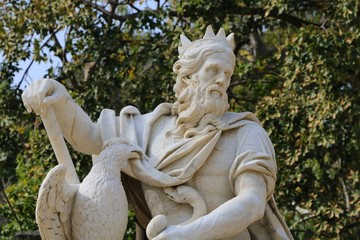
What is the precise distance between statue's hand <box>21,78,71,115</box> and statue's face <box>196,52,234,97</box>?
90 centimetres

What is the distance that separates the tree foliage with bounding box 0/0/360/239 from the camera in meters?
14.0

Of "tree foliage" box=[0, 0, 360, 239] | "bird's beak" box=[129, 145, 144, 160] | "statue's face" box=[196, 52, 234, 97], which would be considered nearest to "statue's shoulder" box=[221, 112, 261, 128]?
"statue's face" box=[196, 52, 234, 97]

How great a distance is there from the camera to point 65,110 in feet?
27.6

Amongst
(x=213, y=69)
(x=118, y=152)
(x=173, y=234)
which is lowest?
(x=173, y=234)

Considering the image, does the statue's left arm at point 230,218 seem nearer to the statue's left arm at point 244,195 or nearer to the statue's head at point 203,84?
the statue's left arm at point 244,195

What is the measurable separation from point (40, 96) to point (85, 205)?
0.76 m

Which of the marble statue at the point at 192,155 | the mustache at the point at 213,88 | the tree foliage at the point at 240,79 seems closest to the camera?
the marble statue at the point at 192,155

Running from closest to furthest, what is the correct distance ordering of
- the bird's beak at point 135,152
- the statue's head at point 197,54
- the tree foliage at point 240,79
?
the bird's beak at point 135,152 → the statue's head at point 197,54 → the tree foliage at point 240,79

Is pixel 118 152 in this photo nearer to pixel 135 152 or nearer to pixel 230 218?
pixel 135 152

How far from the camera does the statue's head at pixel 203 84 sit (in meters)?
8.34

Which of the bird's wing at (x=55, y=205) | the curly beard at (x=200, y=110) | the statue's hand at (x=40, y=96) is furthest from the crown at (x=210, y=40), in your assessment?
the bird's wing at (x=55, y=205)

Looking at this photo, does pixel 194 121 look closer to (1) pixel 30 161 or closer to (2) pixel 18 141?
(1) pixel 30 161

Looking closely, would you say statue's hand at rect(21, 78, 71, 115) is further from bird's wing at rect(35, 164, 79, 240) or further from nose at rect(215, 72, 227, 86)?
nose at rect(215, 72, 227, 86)

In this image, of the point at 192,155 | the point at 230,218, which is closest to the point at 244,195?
the point at 230,218
